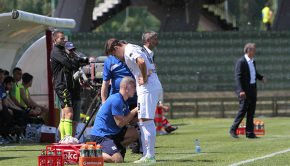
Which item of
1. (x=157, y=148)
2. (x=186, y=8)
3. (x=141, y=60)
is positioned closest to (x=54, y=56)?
(x=157, y=148)

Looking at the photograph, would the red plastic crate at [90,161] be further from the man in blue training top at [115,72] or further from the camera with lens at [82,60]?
the camera with lens at [82,60]

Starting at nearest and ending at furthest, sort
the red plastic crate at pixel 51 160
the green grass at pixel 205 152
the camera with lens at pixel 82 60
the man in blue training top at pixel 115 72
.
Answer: the red plastic crate at pixel 51 160 → the green grass at pixel 205 152 → the man in blue training top at pixel 115 72 → the camera with lens at pixel 82 60

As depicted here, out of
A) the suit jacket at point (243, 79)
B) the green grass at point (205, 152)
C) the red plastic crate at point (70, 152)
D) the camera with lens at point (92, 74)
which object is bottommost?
the green grass at point (205, 152)

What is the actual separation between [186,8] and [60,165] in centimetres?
2546

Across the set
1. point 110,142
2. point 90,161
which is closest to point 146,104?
point 110,142

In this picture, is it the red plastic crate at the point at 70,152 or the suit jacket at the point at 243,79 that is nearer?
the red plastic crate at the point at 70,152

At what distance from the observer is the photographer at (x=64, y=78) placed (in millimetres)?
12281

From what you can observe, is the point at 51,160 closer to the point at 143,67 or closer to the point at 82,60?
the point at 143,67

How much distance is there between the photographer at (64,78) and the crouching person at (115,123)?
2639mm

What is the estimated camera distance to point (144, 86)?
9.39m

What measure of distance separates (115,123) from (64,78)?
3006mm

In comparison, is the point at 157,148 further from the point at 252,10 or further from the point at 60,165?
the point at 252,10

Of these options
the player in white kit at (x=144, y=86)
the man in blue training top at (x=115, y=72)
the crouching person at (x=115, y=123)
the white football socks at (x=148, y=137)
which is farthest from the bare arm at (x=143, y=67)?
the man in blue training top at (x=115, y=72)

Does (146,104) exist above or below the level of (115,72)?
below
